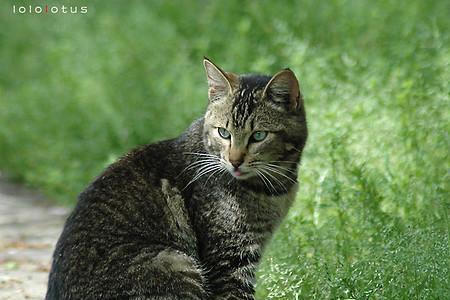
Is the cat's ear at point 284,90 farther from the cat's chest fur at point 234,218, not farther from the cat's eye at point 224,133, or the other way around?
the cat's chest fur at point 234,218

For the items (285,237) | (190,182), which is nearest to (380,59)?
(285,237)

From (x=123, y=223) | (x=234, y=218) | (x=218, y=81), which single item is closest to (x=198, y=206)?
(x=234, y=218)

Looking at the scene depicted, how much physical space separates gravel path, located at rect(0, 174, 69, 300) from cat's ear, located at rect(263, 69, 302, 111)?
76.1 inches

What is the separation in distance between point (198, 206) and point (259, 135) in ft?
1.59

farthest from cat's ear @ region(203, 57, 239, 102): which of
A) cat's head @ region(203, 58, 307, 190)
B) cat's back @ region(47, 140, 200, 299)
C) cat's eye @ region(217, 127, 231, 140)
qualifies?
cat's back @ region(47, 140, 200, 299)

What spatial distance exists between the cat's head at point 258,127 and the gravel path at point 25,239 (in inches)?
63.6

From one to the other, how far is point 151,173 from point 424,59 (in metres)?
3.14

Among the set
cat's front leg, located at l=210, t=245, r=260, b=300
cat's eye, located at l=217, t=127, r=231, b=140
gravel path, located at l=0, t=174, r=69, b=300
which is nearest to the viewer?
cat's front leg, located at l=210, t=245, r=260, b=300

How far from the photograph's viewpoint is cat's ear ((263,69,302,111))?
4.26 meters

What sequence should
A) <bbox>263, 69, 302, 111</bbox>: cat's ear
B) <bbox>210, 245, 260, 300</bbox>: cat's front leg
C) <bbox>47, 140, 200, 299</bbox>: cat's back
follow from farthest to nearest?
<bbox>263, 69, 302, 111</bbox>: cat's ear, <bbox>210, 245, 260, 300</bbox>: cat's front leg, <bbox>47, 140, 200, 299</bbox>: cat's back

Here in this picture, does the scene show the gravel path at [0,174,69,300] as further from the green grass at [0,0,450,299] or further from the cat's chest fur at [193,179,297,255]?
the cat's chest fur at [193,179,297,255]

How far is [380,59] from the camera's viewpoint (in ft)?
23.4

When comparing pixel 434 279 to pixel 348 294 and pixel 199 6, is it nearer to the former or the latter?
pixel 348 294

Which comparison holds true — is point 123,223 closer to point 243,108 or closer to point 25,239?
point 243,108
